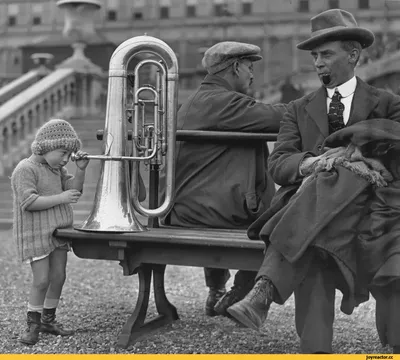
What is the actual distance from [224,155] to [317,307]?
1.48m

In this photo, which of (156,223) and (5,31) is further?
(5,31)

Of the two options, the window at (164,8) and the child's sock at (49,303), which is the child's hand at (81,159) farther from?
the window at (164,8)

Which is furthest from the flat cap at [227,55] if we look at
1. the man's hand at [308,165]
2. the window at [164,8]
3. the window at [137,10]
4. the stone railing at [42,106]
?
the window at [137,10]

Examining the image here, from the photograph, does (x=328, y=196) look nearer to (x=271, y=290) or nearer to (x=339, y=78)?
(x=271, y=290)

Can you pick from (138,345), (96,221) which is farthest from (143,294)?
(96,221)

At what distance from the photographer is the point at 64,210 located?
4500 millimetres

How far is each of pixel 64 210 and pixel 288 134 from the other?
4.61 feet

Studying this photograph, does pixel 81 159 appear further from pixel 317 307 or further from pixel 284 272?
pixel 317 307

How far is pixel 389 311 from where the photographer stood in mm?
3537

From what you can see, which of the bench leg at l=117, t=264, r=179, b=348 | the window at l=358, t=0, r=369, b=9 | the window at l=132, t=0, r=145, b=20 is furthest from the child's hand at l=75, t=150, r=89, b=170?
the window at l=132, t=0, r=145, b=20

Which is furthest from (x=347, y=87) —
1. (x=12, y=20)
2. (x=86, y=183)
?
(x=12, y=20)

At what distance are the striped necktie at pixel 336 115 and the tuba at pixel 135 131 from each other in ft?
3.19

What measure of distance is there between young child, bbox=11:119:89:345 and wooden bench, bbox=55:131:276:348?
0.12 metres

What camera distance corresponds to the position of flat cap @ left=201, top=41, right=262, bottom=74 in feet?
15.9
